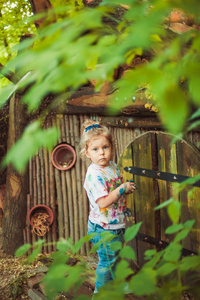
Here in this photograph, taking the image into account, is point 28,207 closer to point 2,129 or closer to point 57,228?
point 57,228

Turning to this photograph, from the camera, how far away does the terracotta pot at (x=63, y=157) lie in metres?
3.99

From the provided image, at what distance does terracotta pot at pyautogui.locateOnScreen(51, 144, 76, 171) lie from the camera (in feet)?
13.1

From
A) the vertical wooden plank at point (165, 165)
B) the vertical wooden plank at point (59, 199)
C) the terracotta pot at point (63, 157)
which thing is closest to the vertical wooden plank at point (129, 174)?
the vertical wooden plank at point (165, 165)

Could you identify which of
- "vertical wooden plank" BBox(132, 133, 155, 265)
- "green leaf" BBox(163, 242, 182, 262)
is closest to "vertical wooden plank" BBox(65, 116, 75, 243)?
"vertical wooden plank" BBox(132, 133, 155, 265)

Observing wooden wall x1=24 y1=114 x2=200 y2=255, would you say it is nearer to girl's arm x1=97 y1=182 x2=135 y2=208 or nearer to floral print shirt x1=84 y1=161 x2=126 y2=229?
floral print shirt x1=84 y1=161 x2=126 y2=229

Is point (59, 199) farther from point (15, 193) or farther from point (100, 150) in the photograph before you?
point (100, 150)

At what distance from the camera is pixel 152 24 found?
0.62 metres

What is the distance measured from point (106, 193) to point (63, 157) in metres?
1.87

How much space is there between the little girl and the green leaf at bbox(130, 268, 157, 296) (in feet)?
4.76

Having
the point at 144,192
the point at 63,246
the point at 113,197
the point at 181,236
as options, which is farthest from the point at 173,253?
the point at 144,192

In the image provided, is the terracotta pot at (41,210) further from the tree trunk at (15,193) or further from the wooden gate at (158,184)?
the wooden gate at (158,184)

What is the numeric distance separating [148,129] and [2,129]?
2.26m

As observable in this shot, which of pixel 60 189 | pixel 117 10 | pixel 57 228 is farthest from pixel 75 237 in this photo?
pixel 117 10

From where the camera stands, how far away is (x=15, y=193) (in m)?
4.18
